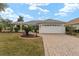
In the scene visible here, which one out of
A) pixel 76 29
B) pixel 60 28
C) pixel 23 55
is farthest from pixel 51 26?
pixel 23 55

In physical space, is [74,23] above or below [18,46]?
above

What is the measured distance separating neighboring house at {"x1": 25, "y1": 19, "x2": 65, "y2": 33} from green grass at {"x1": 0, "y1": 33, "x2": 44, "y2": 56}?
0.19 metres

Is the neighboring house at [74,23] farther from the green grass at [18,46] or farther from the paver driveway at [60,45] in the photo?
the green grass at [18,46]

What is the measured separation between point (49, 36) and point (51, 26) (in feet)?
0.48

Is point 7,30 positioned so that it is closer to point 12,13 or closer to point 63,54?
point 12,13

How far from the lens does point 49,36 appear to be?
11.1 ft

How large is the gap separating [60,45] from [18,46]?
586mm

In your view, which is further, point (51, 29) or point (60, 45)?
point (51, 29)

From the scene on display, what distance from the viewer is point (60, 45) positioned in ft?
10.9

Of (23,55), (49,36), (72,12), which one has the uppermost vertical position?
(72,12)

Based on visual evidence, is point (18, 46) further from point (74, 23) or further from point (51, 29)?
point (74, 23)

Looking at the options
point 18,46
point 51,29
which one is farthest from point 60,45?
point 18,46

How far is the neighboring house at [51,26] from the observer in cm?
332

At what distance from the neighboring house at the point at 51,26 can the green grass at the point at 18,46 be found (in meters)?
0.19
